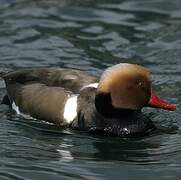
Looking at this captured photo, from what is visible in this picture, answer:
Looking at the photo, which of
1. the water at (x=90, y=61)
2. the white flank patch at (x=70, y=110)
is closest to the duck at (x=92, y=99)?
the white flank patch at (x=70, y=110)

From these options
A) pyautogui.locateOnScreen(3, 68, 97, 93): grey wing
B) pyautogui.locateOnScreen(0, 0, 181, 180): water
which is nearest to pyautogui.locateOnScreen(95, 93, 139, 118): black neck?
pyautogui.locateOnScreen(0, 0, 181, 180): water

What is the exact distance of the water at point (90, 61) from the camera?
6.36m

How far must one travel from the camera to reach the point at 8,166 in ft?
20.8

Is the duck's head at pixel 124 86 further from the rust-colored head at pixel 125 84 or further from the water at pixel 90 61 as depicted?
the water at pixel 90 61

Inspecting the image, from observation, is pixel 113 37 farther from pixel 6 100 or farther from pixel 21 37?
pixel 6 100

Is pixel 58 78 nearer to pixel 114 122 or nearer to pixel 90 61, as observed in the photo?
pixel 114 122

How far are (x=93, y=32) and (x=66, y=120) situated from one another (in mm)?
3910

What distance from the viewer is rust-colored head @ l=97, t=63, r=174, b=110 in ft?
23.7

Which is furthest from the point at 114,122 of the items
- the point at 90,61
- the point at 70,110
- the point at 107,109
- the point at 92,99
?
the point at 90,61

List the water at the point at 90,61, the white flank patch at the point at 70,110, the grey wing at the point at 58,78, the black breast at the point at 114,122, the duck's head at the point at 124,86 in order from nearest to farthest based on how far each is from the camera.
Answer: the water at the point at 90,61 → the duck's head at the point at 124,86 → the black breast at the point at 114,122 → the white flank patch at the point at 70,110 → the grey wing at the point at 58,78

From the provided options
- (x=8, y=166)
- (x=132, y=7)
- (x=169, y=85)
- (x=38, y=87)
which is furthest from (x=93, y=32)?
(x=8, y=166)

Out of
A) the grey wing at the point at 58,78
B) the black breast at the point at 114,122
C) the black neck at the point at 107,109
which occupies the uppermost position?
the grey wing at the point at 58,78

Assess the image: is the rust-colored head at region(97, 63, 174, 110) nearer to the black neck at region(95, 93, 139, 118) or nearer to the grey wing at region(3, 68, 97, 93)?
the black neck at region(95, 93, 139, 118)

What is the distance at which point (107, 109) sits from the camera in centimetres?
732
